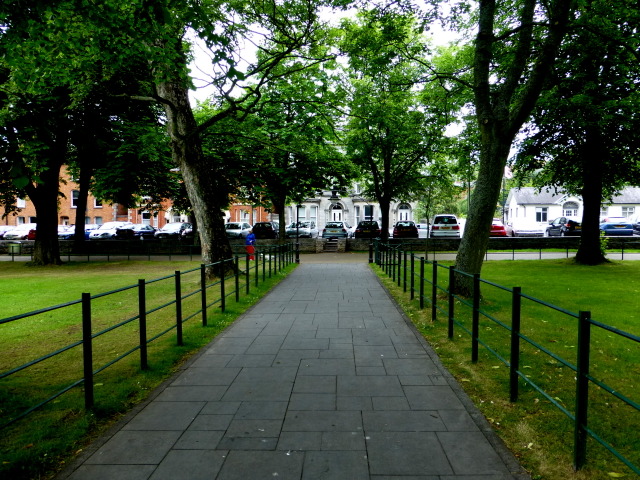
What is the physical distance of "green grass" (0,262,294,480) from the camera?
11.6ft

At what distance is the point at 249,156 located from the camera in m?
24.9

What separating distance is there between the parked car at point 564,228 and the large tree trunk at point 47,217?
3449cm

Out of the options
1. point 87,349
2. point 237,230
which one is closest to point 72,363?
point 87,349

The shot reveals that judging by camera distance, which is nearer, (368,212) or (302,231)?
(302,231)

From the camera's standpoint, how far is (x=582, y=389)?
3086mm

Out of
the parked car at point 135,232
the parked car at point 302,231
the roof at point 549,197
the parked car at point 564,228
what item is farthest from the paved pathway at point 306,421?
the roof at point 549,197

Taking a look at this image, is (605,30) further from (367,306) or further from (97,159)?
(97,159)

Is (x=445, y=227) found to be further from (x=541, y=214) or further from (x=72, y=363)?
(x=541, y=214)

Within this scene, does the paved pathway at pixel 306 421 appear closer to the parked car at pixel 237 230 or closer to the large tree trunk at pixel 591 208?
the large tree trunk at pixel 591 208

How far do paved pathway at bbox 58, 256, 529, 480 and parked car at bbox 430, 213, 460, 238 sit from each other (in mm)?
26141

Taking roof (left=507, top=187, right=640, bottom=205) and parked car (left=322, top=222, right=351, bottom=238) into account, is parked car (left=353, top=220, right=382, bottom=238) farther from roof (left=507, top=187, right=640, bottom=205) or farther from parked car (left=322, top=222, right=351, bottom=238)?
roof (left=507, top=187, right=640, bottom=205)

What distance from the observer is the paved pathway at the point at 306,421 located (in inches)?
124

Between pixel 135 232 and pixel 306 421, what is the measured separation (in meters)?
42.3

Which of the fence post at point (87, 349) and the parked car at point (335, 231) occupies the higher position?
the parked car at point (335, 231)
